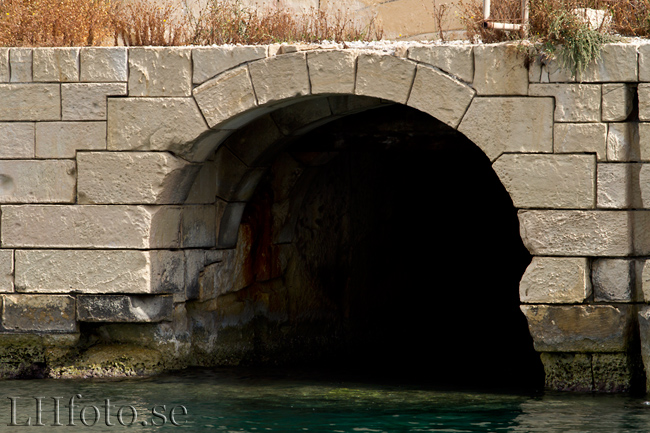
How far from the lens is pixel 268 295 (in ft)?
28.4

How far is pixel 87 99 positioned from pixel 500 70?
3052mm

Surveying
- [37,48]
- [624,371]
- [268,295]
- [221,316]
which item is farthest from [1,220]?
[624,371]

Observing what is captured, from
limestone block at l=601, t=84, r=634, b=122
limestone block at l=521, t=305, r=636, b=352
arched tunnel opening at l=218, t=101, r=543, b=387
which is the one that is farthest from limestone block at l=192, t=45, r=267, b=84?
limestone block at l=521, t=305, r=636, b=352

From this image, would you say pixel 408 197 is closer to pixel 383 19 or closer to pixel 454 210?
pixel 454 210

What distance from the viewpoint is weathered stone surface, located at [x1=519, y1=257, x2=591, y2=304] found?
6.20 metres

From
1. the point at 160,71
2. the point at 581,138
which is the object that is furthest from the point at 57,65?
the point at 581,138

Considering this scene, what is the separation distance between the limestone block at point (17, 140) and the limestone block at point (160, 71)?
2.84 feet

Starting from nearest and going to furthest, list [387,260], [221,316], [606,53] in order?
[606,53] < [221,316] < [387,260]

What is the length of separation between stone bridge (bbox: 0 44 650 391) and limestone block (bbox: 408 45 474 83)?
2cm

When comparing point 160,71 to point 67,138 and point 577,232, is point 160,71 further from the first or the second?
point 577,232

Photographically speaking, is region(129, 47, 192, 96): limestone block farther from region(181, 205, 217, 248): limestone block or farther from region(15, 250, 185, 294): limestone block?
region(15, 250, 185, 294): limestone block

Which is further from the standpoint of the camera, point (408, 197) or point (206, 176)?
point (408, 197)

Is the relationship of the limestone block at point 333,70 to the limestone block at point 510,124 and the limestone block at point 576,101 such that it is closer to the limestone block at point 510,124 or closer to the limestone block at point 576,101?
the limestone block at point 510,124

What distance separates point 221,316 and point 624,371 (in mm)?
3505
